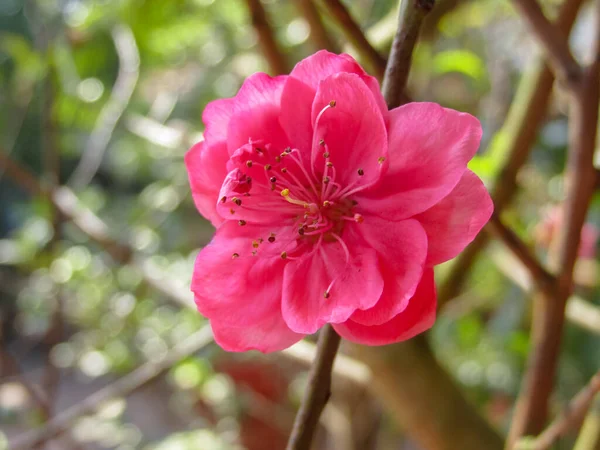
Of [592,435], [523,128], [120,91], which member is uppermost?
[120,91]

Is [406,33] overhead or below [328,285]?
overhead

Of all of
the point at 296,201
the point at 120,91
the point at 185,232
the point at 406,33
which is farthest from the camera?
the point at 185,232

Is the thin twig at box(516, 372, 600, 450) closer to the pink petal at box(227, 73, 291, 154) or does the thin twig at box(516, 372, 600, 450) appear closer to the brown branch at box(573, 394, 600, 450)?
the brown branch at box(573, 394, 600, 450)

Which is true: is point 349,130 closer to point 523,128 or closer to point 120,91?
point 523,128

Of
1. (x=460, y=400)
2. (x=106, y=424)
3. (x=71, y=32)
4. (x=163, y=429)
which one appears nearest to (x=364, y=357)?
(x=460, y=400)

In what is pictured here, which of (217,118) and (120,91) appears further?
(120,91)

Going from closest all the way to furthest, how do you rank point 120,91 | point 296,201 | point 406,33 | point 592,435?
1. point 406,33
2. point 296,201
3. point 592,435
4. point 120,91

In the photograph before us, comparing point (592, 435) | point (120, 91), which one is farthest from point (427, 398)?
point (120, 91)
